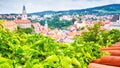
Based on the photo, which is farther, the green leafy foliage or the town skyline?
the town skyline

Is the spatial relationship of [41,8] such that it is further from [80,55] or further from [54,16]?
[80,55]

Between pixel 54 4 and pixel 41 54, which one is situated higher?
pixel 41 54

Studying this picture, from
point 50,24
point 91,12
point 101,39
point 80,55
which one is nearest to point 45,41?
point 80,55

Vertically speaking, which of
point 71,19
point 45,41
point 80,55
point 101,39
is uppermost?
point 45,41

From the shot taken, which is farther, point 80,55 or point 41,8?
point 41,8

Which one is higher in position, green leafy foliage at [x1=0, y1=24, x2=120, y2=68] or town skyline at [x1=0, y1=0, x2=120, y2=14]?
green leafy foliage at [x1=0, y1=24, x2=120, y2=68]

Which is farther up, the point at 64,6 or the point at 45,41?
the point at 45,41

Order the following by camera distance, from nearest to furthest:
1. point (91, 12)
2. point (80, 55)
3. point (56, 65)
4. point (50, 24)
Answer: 1. point (56, 65)
2. point (80, 55)
3. point (50, 24)
4. point (91, 12)

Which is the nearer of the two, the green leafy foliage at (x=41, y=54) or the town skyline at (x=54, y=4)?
the green leafy foliage at (x=41, y=54)

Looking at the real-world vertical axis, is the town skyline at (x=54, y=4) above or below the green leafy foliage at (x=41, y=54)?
below

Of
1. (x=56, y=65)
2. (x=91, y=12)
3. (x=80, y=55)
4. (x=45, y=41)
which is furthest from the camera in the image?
(x=91, y=12)

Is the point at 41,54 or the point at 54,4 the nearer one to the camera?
the point at 41,54
